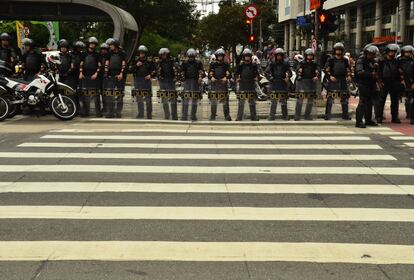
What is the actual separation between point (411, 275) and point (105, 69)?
1108cm

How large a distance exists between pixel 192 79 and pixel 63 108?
126 inches

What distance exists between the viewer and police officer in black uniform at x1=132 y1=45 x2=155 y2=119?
14273mm

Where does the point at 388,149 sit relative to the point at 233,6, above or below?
below

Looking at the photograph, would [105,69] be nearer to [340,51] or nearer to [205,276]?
[340,51]

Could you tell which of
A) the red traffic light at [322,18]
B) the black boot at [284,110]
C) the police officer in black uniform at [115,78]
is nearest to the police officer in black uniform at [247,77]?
the black boot at [284,110]

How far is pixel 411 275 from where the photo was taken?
440cm

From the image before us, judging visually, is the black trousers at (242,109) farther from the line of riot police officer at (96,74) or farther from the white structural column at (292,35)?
the white structural column at (292,35)

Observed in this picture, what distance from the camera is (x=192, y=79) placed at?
14.2m

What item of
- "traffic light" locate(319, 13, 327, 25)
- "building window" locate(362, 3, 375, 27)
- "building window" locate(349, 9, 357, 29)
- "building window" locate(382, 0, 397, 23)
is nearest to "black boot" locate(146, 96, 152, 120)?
"traffic light" locate(319, 13, 327, 25)

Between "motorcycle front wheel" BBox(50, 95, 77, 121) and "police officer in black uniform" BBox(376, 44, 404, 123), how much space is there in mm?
7355

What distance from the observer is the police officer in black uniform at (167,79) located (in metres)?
14.3

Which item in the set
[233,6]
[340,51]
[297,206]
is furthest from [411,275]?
[233,6]

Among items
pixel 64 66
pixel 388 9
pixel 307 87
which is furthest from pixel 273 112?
pixel 388 9

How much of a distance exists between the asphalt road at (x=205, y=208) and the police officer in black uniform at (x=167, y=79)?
331 centimetres
